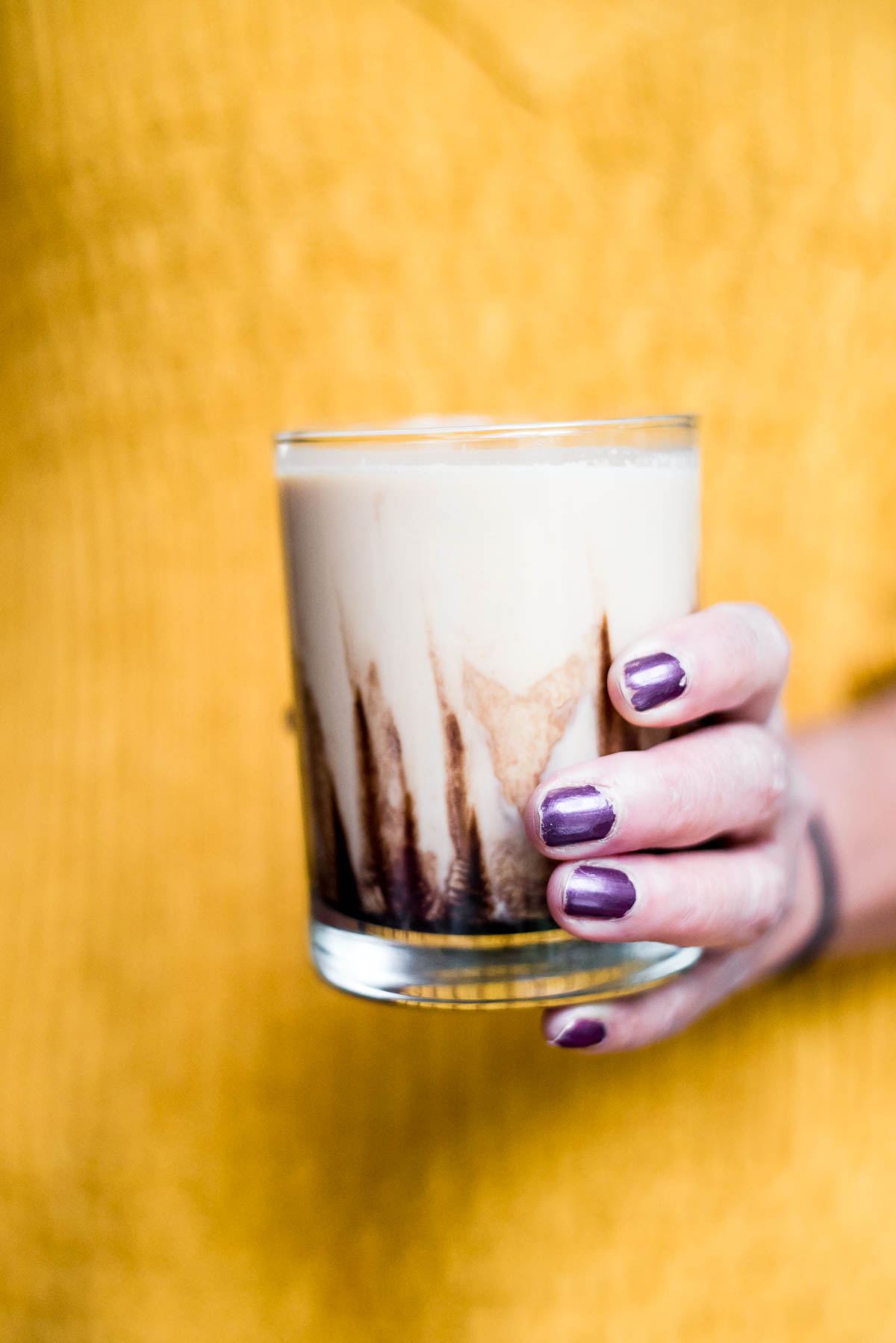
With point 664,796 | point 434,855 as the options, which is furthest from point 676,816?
point 434,855

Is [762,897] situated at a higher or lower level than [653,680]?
lower

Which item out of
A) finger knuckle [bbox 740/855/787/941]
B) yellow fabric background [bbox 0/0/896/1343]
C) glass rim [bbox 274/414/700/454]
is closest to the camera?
glass rim [bbox 274/414/700/454]

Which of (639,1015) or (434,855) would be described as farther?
(639,1015)

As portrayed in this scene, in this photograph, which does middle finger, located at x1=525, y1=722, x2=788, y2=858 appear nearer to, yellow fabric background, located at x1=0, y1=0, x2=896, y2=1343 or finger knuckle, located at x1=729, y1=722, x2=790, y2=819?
finger knuckle, located at x1=729, y1=722, x2=790, y2=819

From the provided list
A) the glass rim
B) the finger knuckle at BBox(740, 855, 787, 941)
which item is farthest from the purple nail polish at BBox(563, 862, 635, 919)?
the glass rim

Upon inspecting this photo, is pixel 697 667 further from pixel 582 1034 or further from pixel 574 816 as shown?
pixel 582 1034

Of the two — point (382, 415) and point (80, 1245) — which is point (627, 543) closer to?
point (382, 415)
